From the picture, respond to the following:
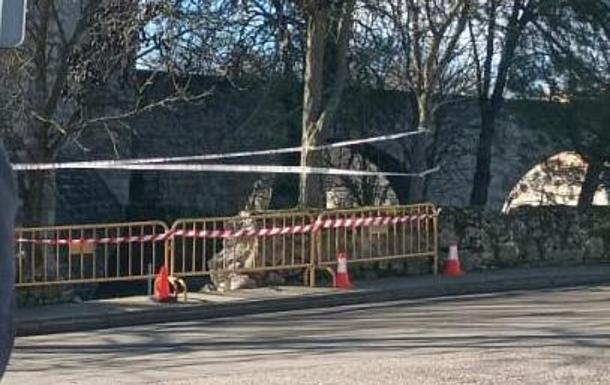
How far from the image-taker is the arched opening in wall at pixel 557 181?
25.1m

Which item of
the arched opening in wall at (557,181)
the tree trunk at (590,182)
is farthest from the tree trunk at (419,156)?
the tree trunk at (590,182)

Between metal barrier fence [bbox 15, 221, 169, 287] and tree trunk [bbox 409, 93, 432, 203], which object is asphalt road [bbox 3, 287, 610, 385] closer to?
metal barrier fence [bbox 15, 221, 169, 287]

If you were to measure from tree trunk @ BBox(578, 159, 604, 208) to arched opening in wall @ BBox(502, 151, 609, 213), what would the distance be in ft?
0.65

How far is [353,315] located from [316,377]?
510cm

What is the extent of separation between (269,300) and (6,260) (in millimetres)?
13661

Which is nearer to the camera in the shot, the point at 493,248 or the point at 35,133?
the point at 35,133

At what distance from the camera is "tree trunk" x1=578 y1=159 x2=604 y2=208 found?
79.4 feet

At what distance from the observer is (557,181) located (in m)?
25.8

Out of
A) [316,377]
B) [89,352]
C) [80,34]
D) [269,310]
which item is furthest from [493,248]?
[316,377]

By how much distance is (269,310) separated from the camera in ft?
49.5

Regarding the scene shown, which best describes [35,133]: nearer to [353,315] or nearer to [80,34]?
[80,34]

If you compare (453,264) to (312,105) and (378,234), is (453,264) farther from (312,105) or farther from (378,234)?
(312,105)

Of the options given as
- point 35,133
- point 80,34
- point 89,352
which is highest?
point 80,34

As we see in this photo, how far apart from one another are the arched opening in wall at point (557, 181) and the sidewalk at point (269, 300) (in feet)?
20.5
